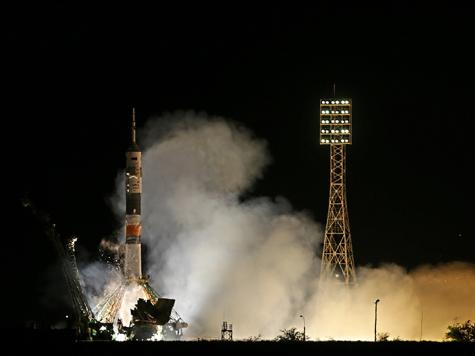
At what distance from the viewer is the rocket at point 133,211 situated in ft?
361

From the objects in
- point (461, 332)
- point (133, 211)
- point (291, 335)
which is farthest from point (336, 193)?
point (133, 211)

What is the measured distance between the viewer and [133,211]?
4333 inches

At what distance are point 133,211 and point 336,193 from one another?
510 inches

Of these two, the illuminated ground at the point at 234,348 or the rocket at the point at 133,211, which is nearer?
the illuminated ground at the point at 234,348

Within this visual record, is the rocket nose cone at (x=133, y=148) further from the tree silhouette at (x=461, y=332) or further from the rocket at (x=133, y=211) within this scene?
the tree silhouette at (x=461, y=332)

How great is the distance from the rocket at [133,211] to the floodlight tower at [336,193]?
39.1ft

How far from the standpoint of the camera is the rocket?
11006 cm

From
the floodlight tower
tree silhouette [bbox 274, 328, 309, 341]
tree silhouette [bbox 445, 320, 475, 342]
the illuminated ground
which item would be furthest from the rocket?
the illuminated ground

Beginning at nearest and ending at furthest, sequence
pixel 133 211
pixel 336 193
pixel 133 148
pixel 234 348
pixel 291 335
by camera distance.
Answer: pixel 234 348, pixel 291 335, pixel 336 193, pixel 133 211, pixel 133 148

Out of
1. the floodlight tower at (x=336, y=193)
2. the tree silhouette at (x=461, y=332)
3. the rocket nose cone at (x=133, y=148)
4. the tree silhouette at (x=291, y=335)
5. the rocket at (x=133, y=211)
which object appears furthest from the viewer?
the rocket nose cone at (x=133, y=148)

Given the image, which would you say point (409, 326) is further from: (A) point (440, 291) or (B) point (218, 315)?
(B) point (218, 315)

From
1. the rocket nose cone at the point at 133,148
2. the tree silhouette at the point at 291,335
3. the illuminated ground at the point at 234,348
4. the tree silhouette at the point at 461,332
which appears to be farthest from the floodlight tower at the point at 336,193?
the illuminated ground at the point at 234,348

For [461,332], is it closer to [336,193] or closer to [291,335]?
[291,335]

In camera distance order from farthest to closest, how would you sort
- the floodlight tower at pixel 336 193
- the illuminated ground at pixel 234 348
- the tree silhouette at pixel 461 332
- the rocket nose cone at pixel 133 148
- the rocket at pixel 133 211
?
the rocket nose cone at pixel 133 148, the rocket at pixel 133 211, the floodlight tower at pixel 336 193, the tree silhouette at pixel 461 332, the illuminated ground at pixel 234 348
